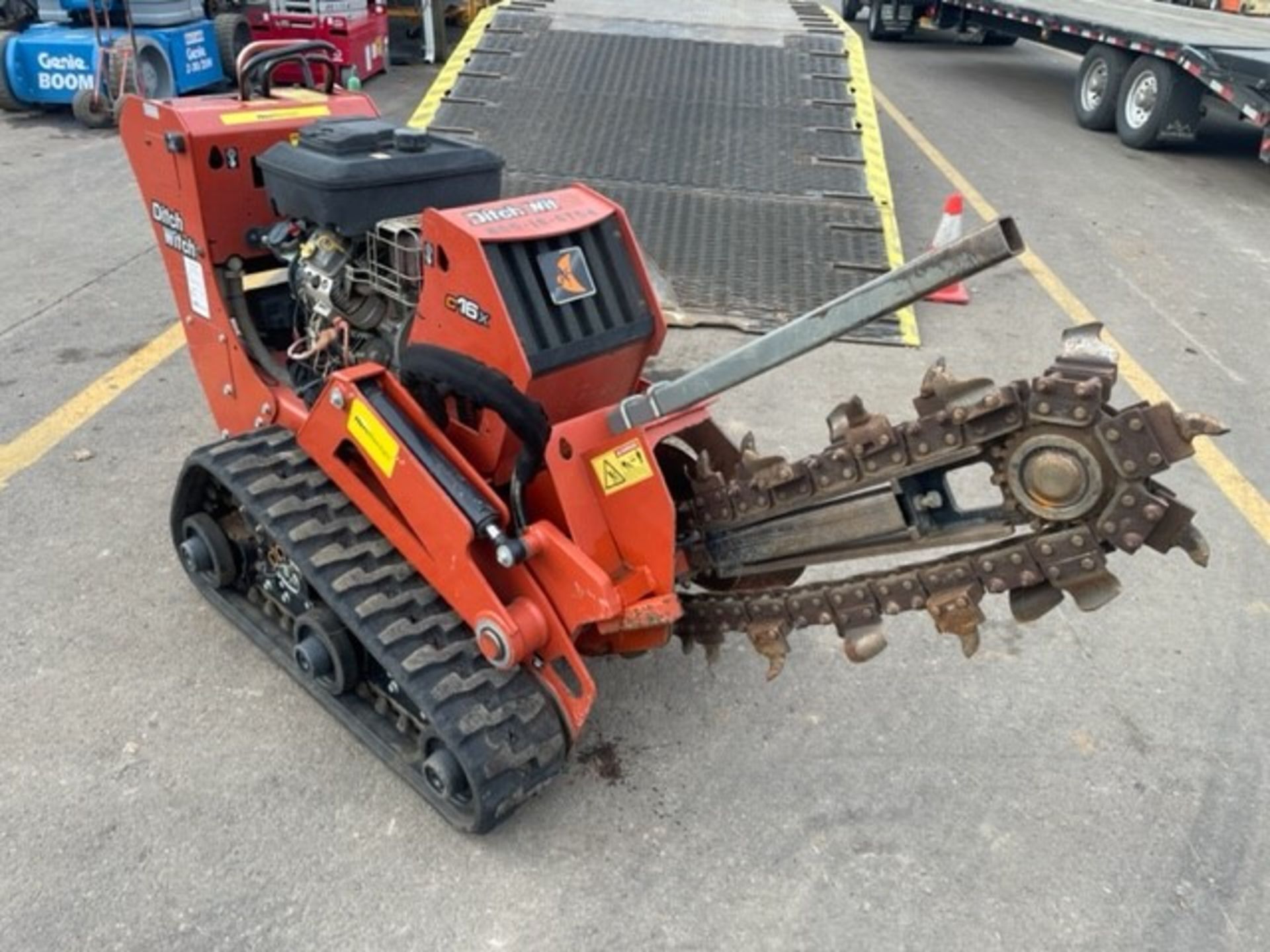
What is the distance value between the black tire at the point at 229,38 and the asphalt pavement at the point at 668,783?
7.36 metres

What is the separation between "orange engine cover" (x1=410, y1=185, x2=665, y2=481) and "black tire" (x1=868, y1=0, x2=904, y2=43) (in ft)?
55.2

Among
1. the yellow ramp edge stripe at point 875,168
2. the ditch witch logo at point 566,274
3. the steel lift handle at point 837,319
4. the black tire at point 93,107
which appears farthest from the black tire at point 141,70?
the steel lift handle at point 837,319

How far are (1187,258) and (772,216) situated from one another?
3.33 m

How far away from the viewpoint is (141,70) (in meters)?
9.80

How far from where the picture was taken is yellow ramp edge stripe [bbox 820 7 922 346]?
6398 mm

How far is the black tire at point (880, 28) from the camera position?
17891mm

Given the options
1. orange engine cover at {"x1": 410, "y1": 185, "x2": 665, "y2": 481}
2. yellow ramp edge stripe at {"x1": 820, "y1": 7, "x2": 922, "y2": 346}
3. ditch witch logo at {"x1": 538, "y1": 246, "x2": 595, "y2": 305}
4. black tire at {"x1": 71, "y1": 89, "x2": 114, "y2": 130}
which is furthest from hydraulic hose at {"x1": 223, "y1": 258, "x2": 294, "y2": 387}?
black tire at {"x1": 71, "y1": 89, "x2": 114, "y2": 130}

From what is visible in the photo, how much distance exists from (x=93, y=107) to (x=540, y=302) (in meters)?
8.72

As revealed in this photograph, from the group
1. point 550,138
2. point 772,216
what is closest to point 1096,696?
point 772,216

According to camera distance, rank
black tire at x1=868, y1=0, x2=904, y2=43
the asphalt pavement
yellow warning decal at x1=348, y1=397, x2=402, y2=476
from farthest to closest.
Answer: black tire at x1=868, y1=0, x2=904, y2=43 → yellow warning decal at x1=348, y1=397, x2=402, y2=476 → the asphalt pavement

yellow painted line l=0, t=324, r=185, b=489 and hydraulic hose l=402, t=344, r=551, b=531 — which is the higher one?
hydraulic hose l=402, t=344, r=551, b=531

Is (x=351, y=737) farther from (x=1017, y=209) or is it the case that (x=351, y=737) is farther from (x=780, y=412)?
(x=1017, y=209)

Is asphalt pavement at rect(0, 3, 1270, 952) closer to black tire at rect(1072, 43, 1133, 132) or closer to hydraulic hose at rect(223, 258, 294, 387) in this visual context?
hydraulic hose at rect(223, 258, 294, 387)

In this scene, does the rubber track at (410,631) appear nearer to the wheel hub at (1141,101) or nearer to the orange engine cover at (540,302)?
the orange engine cover at (540,302)
